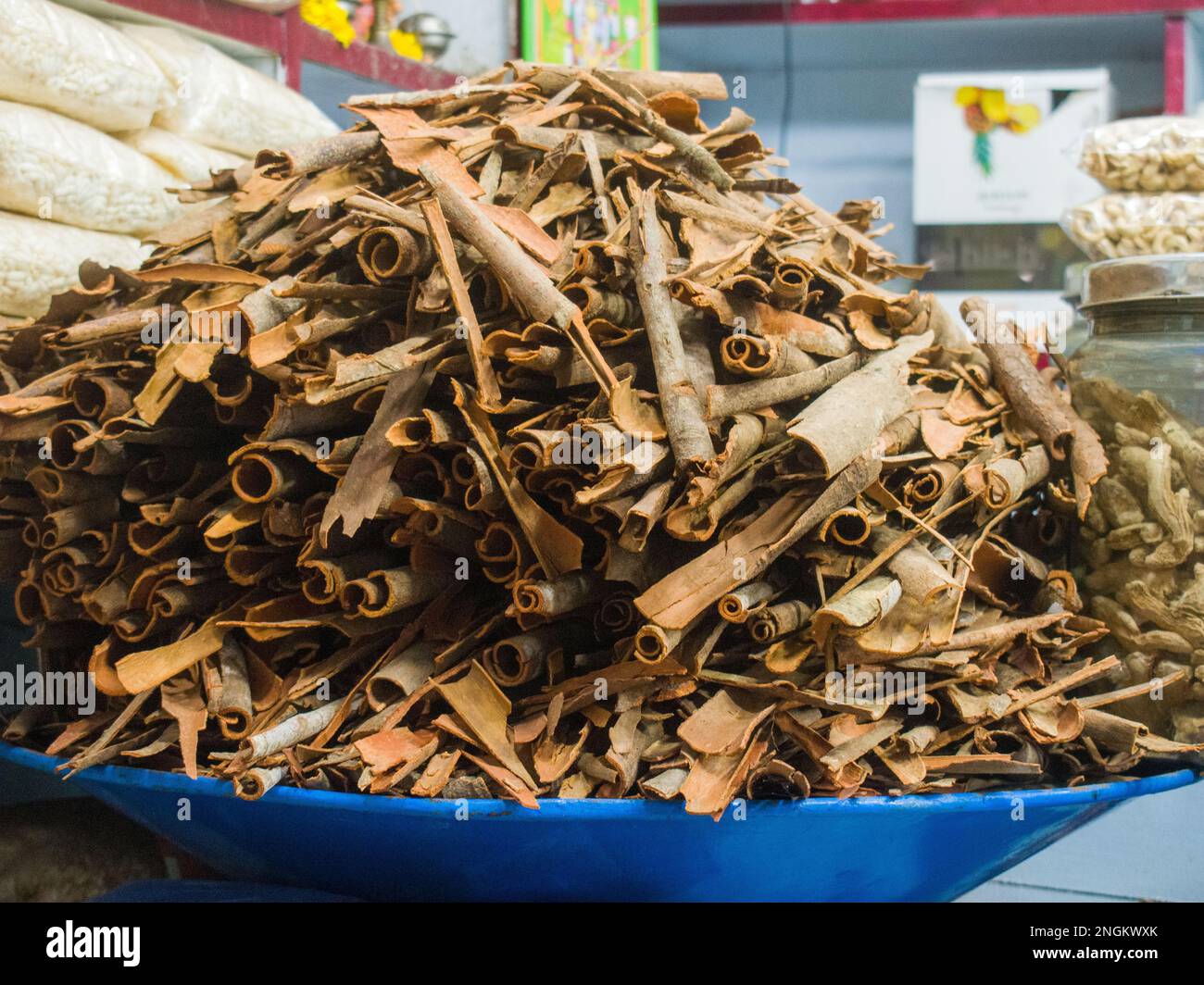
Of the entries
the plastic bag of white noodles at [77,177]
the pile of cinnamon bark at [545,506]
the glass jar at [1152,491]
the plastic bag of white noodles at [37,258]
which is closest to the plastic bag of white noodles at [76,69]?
the plastic bag of white noodles at [77,177]

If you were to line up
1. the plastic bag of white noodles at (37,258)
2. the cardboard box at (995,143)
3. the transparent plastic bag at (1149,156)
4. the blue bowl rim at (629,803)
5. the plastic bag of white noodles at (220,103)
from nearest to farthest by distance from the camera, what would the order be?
the blue bowl rim at (629,803)
the plastic bag of white noodles at (37,258)
the transparent plastic bag at (1149,156)
the plastic bag of white noodles at (220,103)
the cardboard box at (995,143)

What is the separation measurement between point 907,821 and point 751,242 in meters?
0.42

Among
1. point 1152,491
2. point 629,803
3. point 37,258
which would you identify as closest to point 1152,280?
point 1152,491

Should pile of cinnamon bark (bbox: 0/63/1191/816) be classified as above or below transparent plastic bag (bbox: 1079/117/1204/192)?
below

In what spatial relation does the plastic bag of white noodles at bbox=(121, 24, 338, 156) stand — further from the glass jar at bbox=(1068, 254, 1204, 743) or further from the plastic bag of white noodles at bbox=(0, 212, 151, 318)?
the glass jar at bbox=(1068, 254, 1204, 743)

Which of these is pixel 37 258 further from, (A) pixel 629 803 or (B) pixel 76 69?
(A) pixel 629 803

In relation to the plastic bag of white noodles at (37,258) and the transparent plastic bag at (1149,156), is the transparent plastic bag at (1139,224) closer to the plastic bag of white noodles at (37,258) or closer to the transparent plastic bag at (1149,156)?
the transparent plastic bag at (1149,156)

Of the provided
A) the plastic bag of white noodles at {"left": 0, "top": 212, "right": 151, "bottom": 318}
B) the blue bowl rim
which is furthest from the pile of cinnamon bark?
the plastic bag of white noodles at {"left": 0, "top": 212, "right": 151, "bottom": 318}

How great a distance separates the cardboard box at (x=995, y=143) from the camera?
3070mm

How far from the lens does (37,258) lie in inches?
50.4

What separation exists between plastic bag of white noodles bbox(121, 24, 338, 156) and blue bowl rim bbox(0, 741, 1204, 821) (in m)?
0.99

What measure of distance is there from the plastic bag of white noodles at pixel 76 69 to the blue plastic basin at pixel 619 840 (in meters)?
0.80

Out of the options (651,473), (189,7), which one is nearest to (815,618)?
(651,473)

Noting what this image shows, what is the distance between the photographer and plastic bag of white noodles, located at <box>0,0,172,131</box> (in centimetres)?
126
